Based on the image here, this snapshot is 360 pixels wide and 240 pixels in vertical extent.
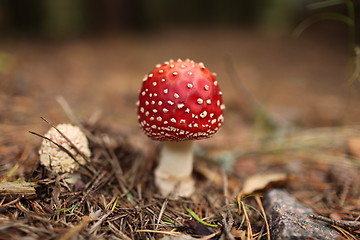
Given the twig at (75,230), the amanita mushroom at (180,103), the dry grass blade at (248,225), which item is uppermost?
the amanita mushroom at (180,103)

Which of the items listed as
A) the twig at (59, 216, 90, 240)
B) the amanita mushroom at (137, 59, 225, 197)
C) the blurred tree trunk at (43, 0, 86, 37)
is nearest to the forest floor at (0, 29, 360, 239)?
the twig at (59, 216, 90, 240)

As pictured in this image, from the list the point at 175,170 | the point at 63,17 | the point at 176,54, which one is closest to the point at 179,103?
the point at 175,170

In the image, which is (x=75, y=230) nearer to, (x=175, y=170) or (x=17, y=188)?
(x=17, y=188)

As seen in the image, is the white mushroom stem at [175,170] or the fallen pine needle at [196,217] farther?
the white mushroom stem at [175,170]

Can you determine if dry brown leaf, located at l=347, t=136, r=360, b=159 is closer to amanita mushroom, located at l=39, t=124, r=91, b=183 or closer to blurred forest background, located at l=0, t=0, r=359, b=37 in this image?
amanita mushroom, located at l=39, t=124, r=91, b=183

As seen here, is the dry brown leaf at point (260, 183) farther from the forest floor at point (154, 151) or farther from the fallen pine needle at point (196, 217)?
the fallen pine needle at point (196, 217)

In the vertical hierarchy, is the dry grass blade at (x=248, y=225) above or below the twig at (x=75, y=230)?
below

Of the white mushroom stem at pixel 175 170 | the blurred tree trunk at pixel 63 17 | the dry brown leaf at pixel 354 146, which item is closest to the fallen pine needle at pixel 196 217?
the white mushroom stem at pixel 175 170

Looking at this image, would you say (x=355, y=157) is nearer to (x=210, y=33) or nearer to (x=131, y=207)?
(x=131, y=207)
